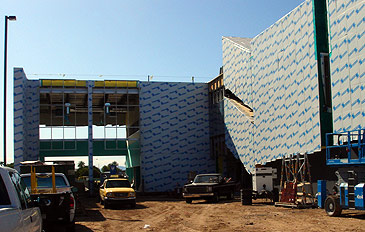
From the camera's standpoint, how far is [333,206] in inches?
644

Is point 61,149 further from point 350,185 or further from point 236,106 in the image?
point 350,185

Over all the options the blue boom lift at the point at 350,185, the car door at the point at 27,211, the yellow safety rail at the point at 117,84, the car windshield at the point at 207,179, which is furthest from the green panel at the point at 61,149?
the car door at the point at 27,211

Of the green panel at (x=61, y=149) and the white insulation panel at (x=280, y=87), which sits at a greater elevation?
the white insulation panel at (x=280, y=87)

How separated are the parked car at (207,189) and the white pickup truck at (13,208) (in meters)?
19.6

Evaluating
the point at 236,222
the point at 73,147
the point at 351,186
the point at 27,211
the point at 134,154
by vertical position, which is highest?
the point at 73,147

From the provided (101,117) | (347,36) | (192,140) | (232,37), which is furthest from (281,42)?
(101,117)

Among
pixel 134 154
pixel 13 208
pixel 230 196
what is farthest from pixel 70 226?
pixel 134 154

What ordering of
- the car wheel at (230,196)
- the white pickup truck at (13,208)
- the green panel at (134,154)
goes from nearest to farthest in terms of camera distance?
the white pickup truck at (13,208) → the car wheel at (230,196) → the green panel at (134,154)

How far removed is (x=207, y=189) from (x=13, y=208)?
20888 millimetres

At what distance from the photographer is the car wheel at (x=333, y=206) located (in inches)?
637

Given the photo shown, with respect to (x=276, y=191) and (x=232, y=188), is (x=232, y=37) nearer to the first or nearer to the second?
(x=232, y=188)

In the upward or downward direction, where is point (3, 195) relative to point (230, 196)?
upward

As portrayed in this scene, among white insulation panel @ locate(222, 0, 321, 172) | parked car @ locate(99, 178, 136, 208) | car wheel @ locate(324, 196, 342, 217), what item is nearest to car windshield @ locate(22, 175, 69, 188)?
parked car @ locate(99, 178, 136, 208)

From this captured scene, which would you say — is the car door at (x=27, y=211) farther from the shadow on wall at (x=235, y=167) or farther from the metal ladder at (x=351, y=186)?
the shadow on wall at (x=235, y=167)
